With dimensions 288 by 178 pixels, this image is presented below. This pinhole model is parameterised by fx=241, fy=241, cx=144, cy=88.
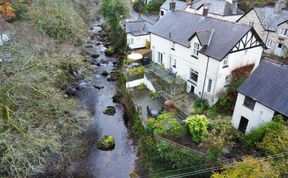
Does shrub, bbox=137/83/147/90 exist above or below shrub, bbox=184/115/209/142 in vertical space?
below

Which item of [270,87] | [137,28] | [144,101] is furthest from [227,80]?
[137,28]

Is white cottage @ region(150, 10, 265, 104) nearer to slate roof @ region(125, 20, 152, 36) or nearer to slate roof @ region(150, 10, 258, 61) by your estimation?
slate roof @ region(150, 10, 258, 61)

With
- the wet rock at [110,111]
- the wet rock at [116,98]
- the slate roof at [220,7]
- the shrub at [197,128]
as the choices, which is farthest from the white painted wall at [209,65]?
the slate roof at [220,7]

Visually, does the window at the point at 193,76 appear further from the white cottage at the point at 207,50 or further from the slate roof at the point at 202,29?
the slate roof at the point at 202,29

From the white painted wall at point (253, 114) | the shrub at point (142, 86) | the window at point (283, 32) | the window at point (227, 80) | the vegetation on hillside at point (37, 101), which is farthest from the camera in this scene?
the window at point (283, 32)

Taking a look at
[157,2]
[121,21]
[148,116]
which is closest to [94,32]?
[121,21]

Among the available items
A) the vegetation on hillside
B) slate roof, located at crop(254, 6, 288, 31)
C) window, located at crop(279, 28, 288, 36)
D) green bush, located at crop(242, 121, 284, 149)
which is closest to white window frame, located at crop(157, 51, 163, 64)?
the vegetation on hillside

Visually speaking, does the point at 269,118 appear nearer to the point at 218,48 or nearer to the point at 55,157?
the point at 218,48
